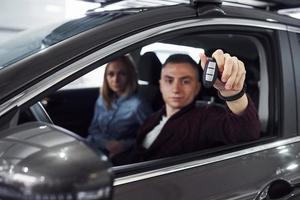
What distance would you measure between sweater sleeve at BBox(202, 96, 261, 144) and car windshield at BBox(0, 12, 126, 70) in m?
0.52

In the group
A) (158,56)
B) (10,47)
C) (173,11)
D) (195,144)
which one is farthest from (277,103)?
(10,47)

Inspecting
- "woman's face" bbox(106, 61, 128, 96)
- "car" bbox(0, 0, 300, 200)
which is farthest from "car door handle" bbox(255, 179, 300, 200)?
"woman's face" bbox(106, 61, 128, 96)

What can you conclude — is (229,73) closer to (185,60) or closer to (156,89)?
(185,60)

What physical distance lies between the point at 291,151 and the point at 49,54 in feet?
3.12

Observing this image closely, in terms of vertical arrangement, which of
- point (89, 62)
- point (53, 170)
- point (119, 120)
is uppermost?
point (89, 62)

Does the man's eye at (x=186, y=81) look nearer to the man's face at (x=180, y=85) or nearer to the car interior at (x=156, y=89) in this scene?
the man's face at (x=180, y=85)

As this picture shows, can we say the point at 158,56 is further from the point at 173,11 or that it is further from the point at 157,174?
the point at 157,174

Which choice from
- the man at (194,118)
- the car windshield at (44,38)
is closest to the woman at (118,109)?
the man at (194,118)

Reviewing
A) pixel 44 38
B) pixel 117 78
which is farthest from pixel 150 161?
pixel 117 78

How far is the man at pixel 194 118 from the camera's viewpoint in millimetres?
1546

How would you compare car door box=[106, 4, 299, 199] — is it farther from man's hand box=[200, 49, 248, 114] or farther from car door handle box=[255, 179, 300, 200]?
man's hand box=[200, 49, 248, 114]

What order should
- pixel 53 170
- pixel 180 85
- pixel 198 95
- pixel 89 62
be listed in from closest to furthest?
pixel 53 170, pixel 89 62, pixel 180 85, pixel 198 95

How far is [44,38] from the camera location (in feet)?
5.32

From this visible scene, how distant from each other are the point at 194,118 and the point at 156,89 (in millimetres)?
849
